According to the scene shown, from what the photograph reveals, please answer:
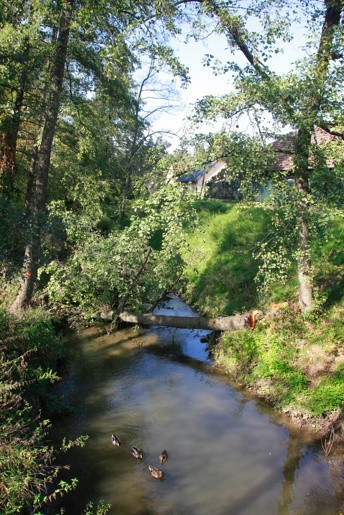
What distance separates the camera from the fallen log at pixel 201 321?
1288 centimetres

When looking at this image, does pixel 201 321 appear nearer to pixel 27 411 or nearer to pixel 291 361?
pixel 291 361

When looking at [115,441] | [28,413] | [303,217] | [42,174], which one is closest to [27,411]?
[28,413]

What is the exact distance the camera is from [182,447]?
8.97m

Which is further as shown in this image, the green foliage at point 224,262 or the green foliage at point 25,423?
the green foliage at point 224,262

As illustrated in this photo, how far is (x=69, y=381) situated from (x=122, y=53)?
9471 millimetres

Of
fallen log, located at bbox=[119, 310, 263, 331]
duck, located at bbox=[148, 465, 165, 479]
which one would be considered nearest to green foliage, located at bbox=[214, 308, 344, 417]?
fallen log, located at bbox=[119, 310, 263, 331]

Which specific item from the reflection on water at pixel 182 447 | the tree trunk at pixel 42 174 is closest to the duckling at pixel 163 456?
the reflection on water at pixel 182 447

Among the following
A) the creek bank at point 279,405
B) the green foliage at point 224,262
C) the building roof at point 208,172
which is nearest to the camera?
the creek bank at point 279,405

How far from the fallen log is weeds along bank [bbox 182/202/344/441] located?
12.0 inches

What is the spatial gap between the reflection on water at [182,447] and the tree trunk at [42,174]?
10.2 ft

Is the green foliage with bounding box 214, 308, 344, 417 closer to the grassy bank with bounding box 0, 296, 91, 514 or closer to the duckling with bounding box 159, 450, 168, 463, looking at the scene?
the duckling with bounding box 159, 450, 168, 463

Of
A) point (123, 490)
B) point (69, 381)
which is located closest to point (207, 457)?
point (123, 490)

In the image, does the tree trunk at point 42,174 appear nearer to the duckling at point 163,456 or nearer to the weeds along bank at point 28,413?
the weeds along bank at point 28,413

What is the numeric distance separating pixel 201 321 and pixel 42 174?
23.4 feet
